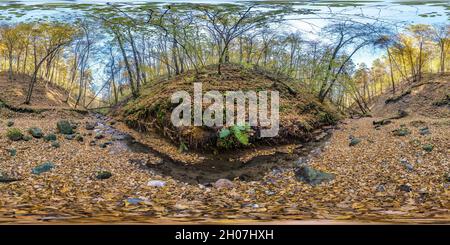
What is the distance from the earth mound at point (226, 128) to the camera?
2.24m

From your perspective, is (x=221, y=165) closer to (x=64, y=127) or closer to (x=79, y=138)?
(x=79, y=138)

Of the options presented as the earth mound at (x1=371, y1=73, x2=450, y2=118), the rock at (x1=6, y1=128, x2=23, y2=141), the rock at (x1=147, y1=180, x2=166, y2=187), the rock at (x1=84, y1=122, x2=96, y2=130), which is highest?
the earth mound at (x1=371, y1=73, x2=450, y2=118)

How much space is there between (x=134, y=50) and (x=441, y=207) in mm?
1960

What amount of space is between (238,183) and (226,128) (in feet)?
1.14

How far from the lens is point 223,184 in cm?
206

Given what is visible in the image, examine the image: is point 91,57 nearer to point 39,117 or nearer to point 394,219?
point 39,117

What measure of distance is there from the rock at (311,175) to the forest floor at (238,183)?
0.09ft

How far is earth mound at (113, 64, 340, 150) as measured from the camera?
7.35ft

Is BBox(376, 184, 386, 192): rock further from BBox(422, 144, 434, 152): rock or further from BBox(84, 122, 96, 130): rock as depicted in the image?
BBox(84, 122, 96, 130): rock

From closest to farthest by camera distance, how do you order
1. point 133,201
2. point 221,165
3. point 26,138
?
point 133,201 < point 221,165 < point 26,138

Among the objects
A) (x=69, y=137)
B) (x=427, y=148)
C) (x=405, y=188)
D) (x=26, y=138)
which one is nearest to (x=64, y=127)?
(x=69, y=137)

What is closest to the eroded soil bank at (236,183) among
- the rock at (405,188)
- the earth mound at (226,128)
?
the rock at (405,188)

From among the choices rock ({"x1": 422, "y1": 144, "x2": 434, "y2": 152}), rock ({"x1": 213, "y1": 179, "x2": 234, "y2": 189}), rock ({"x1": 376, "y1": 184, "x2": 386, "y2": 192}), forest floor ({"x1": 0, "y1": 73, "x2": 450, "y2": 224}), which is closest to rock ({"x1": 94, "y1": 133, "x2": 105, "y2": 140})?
forest floor ({"x1": 0, "y1": 73, "x2": 450, "y2": 224})

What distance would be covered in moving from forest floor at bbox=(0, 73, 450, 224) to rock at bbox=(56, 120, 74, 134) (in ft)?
0.11
